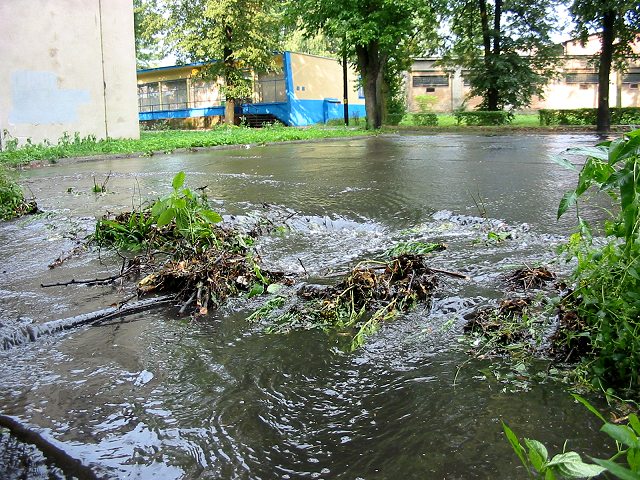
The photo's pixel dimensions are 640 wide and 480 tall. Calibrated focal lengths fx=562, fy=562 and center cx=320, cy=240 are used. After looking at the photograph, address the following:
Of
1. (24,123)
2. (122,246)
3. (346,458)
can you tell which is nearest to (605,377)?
(346,458)

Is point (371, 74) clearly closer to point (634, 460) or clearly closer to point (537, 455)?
point (537, 455)

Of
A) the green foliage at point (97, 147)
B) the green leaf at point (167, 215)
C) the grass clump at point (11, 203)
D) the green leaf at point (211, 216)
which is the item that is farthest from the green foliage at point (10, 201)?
the green foliage at point (97, 147)

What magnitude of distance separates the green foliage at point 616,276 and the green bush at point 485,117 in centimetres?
2850

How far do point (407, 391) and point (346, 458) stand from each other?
54 cm

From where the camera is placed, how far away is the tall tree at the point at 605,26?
24.5 m

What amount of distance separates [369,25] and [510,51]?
942cm

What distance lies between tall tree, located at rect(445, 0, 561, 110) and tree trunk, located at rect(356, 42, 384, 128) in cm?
593

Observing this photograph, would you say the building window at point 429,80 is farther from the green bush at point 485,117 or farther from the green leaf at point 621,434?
the green leaf at point 621,434

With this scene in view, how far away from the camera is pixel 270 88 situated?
3825 cm

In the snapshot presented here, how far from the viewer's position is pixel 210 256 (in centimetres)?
396

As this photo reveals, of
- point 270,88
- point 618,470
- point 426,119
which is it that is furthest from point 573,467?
point 270,88

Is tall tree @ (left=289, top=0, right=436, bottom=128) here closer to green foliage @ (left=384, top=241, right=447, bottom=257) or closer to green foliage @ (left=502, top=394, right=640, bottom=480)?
green foliage @ (left=384, top=241, right=447, bottom=257)

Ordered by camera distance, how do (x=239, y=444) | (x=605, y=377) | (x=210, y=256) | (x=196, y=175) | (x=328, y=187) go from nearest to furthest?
(x=239, y=444) < (x=605, y=377) < (x=210, y=256) < (x=328, y=187) < (x=196, y=175)

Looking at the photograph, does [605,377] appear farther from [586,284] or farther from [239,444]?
[239,444]
